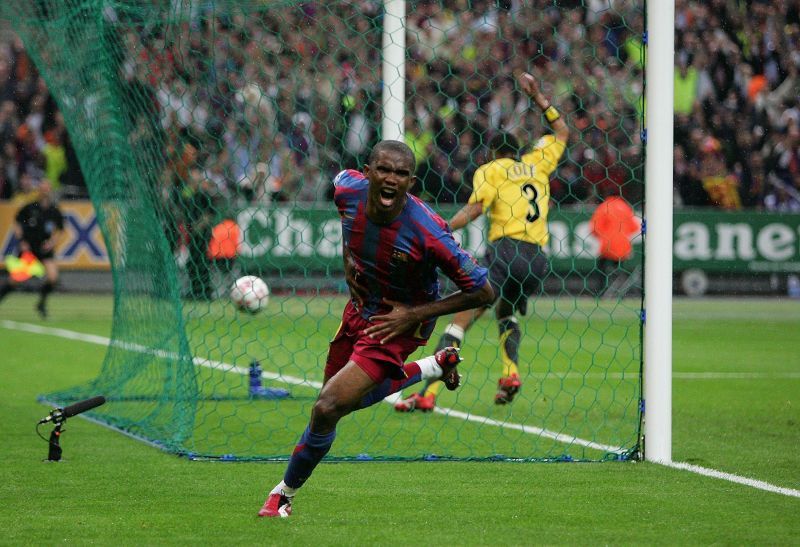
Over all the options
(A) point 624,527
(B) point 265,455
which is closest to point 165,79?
(B) point 265,455

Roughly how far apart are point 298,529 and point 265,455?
2.13 metres

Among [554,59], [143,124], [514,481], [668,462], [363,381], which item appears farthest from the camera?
[554,59]

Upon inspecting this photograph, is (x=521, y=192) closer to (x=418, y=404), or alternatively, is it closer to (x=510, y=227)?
(x=510, y=227)

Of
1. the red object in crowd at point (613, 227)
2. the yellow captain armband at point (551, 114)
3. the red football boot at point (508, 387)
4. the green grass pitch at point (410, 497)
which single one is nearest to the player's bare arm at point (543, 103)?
the yellow captain armband at point (551, 114)

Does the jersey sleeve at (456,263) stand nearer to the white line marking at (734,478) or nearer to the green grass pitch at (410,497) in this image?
the green grass pitch at (410,497)

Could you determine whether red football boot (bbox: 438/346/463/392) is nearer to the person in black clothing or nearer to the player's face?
the player's face

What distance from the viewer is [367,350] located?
5.57 meters

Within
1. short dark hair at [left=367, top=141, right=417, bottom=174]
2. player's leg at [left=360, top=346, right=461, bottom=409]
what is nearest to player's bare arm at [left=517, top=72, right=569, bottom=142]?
player's leg at [left=360, top=346, right=461, bottom=409]

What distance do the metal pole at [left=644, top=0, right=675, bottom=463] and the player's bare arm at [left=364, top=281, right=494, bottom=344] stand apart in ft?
6.15

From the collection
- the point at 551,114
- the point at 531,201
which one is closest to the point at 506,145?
the point at 531,201

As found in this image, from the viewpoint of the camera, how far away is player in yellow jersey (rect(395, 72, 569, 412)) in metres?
9.20

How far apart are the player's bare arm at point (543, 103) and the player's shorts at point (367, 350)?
2.75 metres

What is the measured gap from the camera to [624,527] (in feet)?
17.6

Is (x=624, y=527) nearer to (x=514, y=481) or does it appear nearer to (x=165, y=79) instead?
(x=514, y=481)
